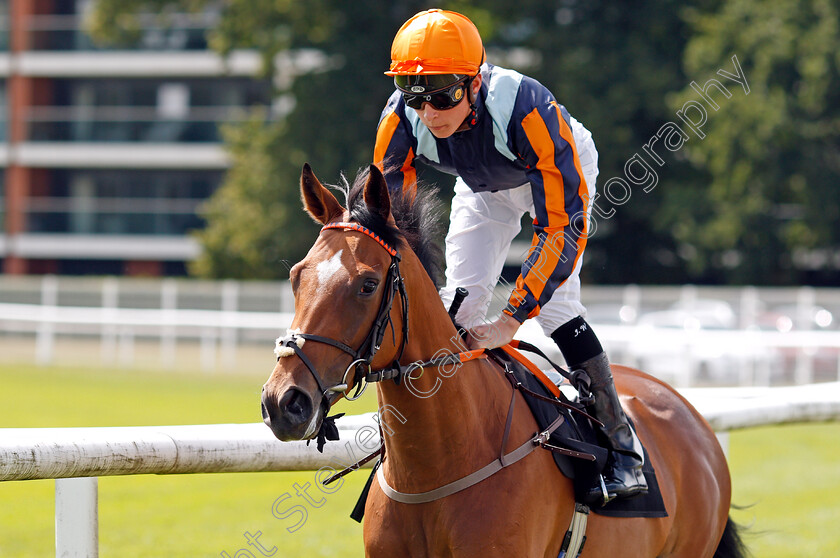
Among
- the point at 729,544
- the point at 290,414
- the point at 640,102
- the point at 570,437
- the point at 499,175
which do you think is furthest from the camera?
the point at 640,102

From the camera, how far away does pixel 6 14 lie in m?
35.6

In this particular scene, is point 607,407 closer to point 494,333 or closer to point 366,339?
point 494,333

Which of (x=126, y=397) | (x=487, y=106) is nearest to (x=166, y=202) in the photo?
(x=126, y=397)

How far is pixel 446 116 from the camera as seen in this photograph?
320 centimetres

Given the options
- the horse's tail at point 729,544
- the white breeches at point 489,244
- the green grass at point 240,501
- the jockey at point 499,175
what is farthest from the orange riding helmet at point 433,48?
the horse's tail at point 729,544

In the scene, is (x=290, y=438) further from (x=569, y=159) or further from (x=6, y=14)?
(x=6, y=14)

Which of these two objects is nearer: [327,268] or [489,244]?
[327,268]

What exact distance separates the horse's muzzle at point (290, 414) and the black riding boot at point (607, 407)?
49.7 inches

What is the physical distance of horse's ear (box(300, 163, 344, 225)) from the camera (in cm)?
285

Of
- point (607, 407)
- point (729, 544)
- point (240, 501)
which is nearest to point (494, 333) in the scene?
point (607, 407)

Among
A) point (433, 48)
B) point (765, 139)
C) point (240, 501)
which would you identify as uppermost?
point (433, 48)

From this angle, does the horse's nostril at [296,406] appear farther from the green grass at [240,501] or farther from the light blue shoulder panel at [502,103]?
the green grass at [240,501]

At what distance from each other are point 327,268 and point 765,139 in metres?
21.0

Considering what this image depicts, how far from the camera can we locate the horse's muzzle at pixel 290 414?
2414 mm
